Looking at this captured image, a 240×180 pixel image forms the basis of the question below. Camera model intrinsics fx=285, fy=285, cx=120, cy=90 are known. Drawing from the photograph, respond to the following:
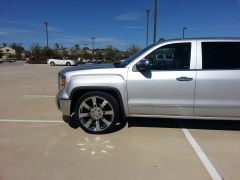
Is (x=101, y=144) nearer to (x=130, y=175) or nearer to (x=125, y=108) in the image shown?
(x=125, y=108)

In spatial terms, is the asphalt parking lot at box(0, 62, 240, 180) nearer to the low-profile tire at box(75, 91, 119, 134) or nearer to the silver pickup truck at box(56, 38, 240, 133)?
the low-profile tire at box(75, 91, 119, 134)

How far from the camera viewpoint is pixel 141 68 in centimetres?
520

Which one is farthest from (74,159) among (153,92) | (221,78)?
(221,78)

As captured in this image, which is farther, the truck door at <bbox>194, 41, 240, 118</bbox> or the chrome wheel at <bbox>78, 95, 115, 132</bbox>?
the chrome wheel at <bbox>78, 95, 115, 132</bbox>

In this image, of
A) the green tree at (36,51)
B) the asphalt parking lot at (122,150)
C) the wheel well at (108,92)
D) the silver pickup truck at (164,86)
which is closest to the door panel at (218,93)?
the silver pickup truck at (164,86)

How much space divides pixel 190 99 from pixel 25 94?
22.7 ft

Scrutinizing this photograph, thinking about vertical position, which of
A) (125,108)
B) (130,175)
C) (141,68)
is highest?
(141,68)

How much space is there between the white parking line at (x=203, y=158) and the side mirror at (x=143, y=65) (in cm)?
150

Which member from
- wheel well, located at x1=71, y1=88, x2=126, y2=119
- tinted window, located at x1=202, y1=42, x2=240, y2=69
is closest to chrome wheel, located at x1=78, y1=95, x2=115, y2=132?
wheel well, located at x1=71, y1=88, x2=126, y2=119

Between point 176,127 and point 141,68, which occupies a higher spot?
point 141,68

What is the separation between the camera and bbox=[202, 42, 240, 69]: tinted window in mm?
5188

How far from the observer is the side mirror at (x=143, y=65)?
5.10 metres

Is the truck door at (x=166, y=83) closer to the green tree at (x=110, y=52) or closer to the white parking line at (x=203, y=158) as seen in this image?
the white parking line at (x=203, y=158)

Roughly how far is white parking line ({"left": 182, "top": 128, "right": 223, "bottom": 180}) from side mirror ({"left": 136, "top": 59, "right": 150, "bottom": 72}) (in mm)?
1505
